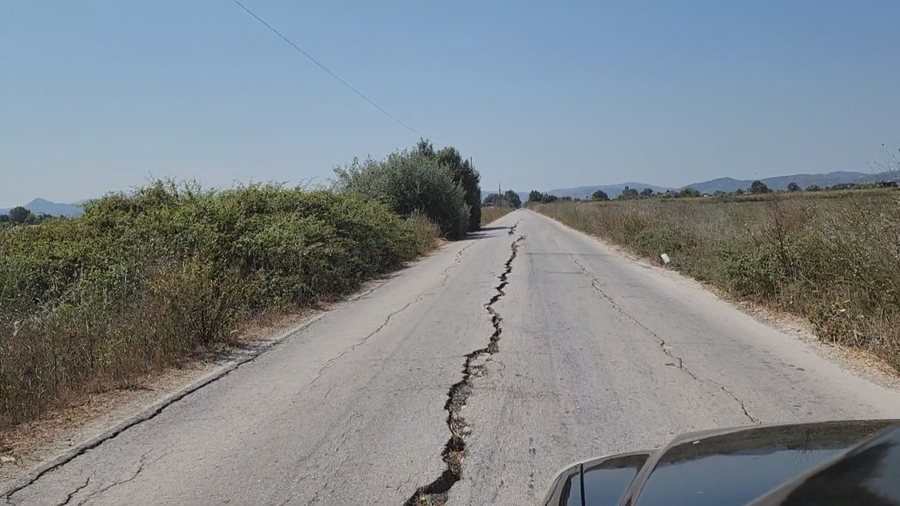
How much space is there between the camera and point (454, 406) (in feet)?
20.8

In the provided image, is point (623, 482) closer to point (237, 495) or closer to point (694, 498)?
point (694, 498)

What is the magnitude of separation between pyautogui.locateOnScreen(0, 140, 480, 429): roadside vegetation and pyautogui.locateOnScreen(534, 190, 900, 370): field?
8.06m

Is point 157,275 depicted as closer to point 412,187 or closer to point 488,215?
point 412,187

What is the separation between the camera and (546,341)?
9.26m

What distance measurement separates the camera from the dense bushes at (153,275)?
7691 mm

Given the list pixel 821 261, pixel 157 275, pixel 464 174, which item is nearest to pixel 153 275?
pixel 157 275

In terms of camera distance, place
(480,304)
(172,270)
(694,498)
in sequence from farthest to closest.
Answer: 1. (480,304)
2. (172,270)
3. (694,498)

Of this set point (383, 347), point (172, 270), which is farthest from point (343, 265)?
point (383, 347)

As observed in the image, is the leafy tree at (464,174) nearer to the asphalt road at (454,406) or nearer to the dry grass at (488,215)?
→ the dry grass at (488,215)

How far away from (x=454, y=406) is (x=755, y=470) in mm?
4069

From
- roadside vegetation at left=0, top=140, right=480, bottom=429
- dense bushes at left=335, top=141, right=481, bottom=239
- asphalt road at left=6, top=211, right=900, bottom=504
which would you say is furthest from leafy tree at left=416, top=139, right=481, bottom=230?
asphalt road at left=6, top=211, right=900, bottom=504

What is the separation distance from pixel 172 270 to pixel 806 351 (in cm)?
845

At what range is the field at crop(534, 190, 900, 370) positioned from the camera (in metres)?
8.61

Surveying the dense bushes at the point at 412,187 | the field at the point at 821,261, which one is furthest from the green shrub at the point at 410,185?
the field at the point at 821,261
